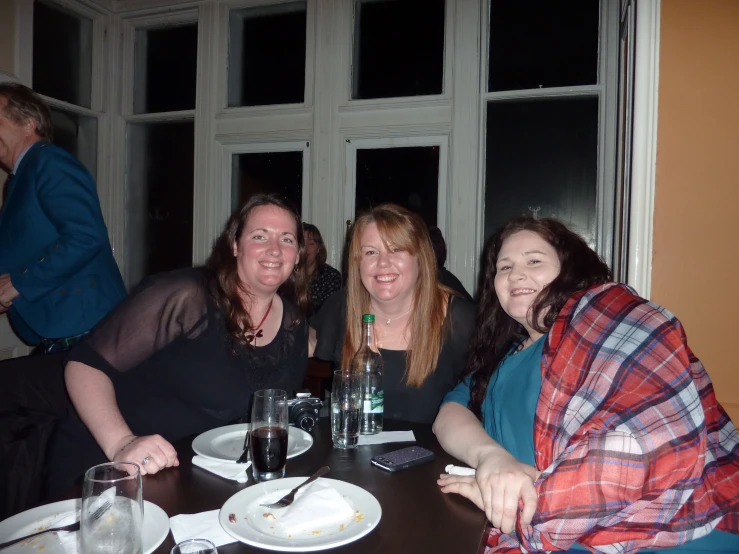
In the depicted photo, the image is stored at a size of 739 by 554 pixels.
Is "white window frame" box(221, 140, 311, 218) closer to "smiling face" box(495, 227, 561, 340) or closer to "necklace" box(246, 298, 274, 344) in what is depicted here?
"necklace" box(246, 298, 274, 344)

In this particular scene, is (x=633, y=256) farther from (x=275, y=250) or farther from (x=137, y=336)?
(x=137, y=336)

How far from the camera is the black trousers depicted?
52.3 inches

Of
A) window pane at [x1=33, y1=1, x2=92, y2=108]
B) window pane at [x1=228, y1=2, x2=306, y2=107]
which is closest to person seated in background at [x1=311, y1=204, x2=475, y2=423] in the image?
window pane at [x1=228, y1=2, x2=306, y2=107]

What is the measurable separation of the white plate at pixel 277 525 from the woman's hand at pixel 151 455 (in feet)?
0.79

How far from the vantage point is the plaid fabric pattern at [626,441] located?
2.99 feet

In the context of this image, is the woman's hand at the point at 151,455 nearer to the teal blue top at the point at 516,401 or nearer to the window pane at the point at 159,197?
the teal blue top at the point at 516,401

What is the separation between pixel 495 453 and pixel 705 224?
1204 mm

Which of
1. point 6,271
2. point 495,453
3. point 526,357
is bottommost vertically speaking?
point 495,453

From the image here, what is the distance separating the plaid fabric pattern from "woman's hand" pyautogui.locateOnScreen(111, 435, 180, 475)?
2.49 feet

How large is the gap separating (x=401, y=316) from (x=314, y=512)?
1.11 m

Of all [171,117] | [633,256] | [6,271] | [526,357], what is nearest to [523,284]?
[526,357]

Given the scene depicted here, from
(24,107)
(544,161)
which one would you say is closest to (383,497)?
(24,107)

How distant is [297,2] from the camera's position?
411cm

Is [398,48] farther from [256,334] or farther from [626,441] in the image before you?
[626,441]
